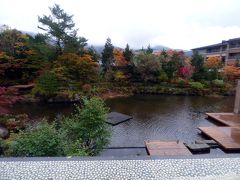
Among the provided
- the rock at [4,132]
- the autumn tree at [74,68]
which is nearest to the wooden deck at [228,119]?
the rock at [4,132]

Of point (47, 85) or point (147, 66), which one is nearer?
point (47, 85)

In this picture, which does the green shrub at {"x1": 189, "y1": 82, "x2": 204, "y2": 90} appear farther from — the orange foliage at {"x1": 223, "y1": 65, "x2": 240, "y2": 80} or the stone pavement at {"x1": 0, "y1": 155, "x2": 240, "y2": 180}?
the stone pavement at {"x1": 0, "y1": 155, "x2": 240, "y2": 180}

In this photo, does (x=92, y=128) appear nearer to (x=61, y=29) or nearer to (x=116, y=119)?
(x=116, y=119)

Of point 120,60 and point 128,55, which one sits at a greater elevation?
point 128,55

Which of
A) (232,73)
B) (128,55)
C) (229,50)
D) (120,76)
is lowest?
(120,76)

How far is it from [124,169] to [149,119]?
7845mm

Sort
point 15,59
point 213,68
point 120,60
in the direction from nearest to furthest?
1. point 15,59
2. point 120,60
3. point 213,68

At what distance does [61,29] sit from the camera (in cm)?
1883

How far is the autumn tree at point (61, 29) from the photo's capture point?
18547 mm

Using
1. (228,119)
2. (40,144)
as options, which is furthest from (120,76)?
(40,144)

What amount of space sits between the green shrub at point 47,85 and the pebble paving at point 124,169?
39.8 ft

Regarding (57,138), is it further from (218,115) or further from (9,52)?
(9,52)

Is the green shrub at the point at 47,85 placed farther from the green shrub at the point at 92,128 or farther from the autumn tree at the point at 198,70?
the autumn tree at the point at 198,70

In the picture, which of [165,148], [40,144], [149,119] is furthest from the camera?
[149,119]
